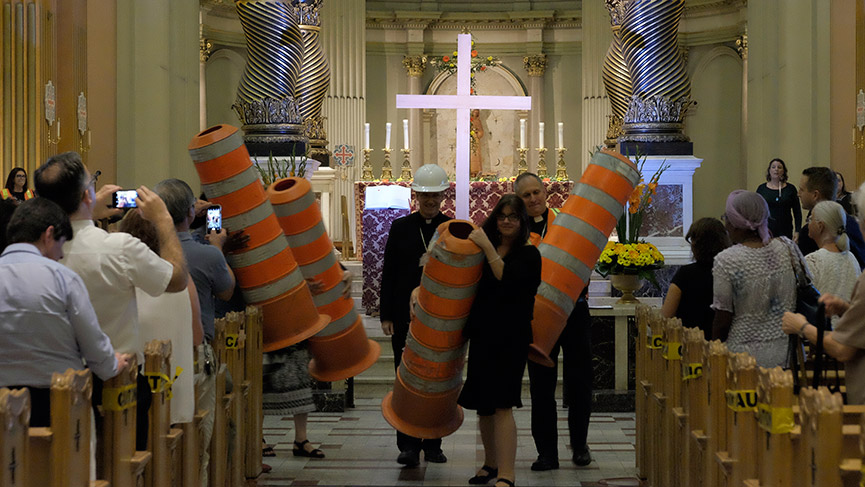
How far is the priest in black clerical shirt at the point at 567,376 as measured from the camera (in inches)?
245

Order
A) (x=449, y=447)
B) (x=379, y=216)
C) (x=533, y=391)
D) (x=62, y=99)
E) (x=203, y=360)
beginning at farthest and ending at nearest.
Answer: (x=379, y=216)
(x=62, y=99)
(x=449, y=447)
(x=533, y=391)
(x=203, y=360)

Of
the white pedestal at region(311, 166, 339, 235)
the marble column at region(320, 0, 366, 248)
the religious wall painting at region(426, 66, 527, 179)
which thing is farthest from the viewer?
the religious wall painting at region(426, 66, 527, 179)

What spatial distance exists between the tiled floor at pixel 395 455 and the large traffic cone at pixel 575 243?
0.92 meters

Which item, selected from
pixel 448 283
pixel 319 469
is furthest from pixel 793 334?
pixel 319 469

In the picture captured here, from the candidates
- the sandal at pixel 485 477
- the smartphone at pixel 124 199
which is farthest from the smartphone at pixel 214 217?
the sandal at pixel 485 477

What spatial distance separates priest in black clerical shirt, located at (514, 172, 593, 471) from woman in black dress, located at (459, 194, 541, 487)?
765 mm

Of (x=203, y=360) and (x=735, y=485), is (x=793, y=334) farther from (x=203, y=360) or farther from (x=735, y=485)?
(x=203, y=360)

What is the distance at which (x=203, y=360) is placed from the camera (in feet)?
16.0

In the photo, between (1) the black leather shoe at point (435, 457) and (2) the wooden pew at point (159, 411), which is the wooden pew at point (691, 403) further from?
(2) the wooden pew at point (159, 411)

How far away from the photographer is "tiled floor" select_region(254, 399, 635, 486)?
239 inches

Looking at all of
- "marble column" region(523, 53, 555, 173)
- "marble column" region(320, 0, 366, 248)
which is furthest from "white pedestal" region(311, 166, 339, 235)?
"marble column" region(523, 53, 555, 173)

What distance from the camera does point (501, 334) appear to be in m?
5.36

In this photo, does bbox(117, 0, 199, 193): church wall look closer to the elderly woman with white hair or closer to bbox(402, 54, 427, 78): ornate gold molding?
the elderly woman with white hair

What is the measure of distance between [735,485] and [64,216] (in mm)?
2382
